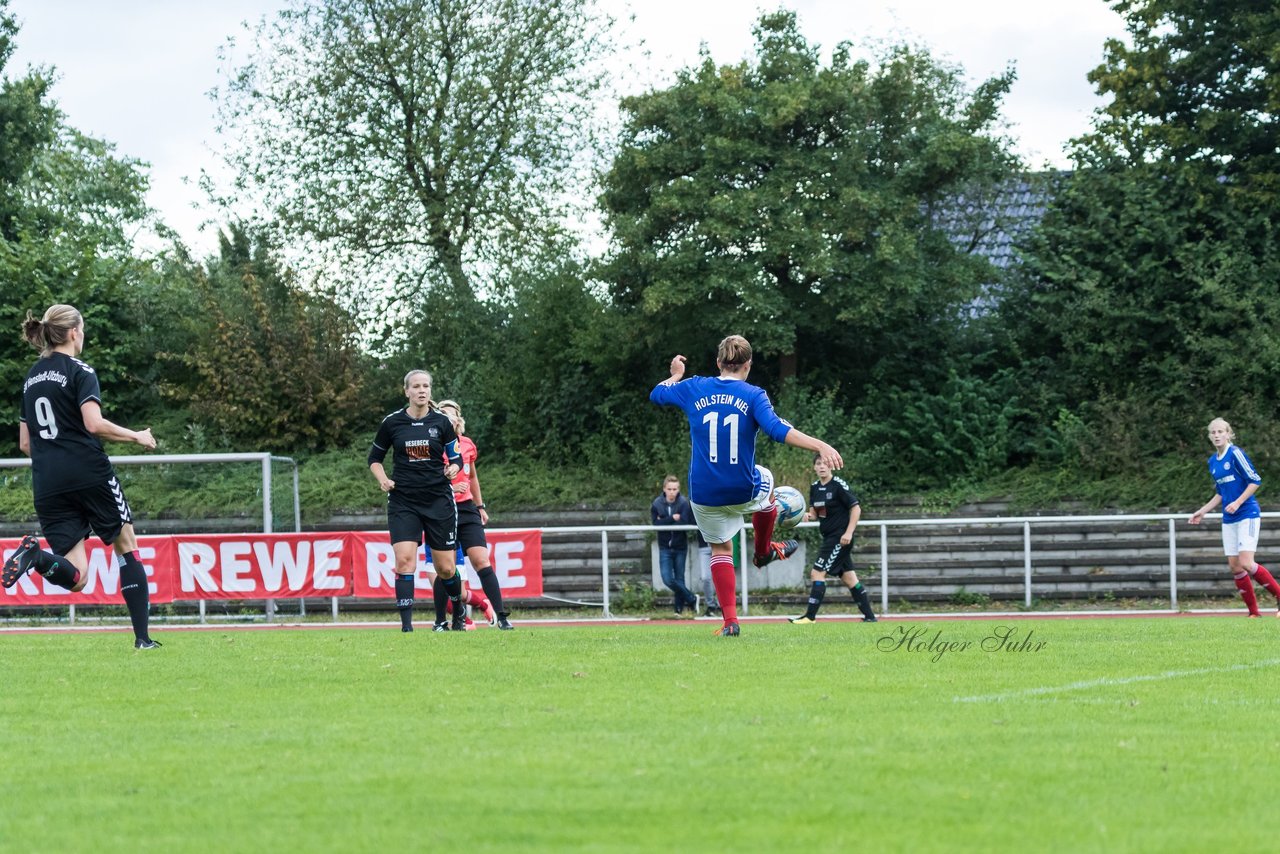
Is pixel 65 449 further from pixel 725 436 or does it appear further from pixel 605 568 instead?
pixel 605 568

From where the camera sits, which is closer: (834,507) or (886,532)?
(834,507)

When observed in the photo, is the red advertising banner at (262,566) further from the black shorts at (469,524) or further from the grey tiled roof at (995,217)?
the grey tiled roof at (995,217)

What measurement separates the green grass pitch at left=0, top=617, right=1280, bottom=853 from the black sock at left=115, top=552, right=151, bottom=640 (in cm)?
104

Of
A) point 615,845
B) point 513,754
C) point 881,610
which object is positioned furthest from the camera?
point 881,610

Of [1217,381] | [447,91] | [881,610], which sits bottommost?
[881,610]

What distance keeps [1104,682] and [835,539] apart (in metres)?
8.86

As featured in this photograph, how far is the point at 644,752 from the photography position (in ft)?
18.5

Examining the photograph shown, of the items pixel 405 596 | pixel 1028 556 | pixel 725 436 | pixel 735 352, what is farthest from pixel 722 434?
pixel 1028 556

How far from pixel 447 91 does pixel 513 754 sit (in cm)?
2914

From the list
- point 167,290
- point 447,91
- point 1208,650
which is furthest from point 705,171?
point 1208,650

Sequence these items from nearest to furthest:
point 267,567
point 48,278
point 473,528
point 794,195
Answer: point 473,528
point 267,567
point 794,195
point 48,278

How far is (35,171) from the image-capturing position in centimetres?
4069

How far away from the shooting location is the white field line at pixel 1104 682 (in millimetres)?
7359

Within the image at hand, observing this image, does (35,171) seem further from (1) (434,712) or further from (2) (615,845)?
(2) (615,845)
